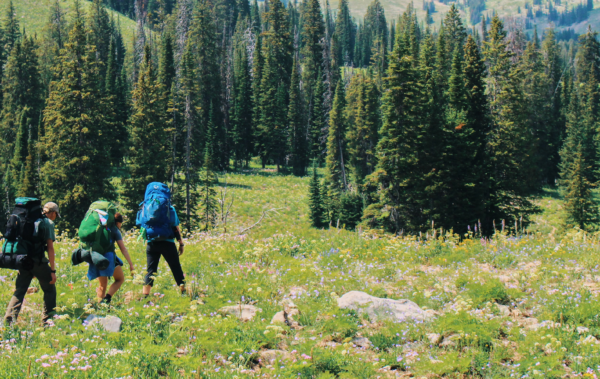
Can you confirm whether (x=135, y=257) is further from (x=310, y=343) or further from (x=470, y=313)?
(x=470, y=313)

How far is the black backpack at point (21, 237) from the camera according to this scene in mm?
6148

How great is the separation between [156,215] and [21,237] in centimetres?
186

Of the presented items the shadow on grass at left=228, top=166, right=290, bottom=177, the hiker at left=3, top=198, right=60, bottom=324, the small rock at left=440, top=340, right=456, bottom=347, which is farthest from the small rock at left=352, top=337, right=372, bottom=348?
the shadow on grass at left=228, top=166, right=290, bottom=177

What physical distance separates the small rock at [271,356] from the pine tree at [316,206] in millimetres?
42343

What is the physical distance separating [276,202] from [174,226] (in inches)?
1761

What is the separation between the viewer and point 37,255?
6.35m

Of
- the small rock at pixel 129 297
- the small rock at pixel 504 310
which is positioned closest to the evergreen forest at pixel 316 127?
the small rock at pixel 504 310

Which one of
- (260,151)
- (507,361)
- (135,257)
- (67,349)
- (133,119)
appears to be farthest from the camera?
(260,151)

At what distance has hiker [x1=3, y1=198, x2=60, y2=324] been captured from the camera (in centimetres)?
621

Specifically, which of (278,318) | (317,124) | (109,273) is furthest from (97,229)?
(317,124)

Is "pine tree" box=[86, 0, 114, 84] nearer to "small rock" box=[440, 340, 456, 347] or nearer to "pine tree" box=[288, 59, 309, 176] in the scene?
"pine tree" box=[288, 59, 309, 176]

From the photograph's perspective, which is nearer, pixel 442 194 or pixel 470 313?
pixel 470 313

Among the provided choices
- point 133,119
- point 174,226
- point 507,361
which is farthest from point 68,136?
point 507,361

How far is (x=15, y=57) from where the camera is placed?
197 feet
